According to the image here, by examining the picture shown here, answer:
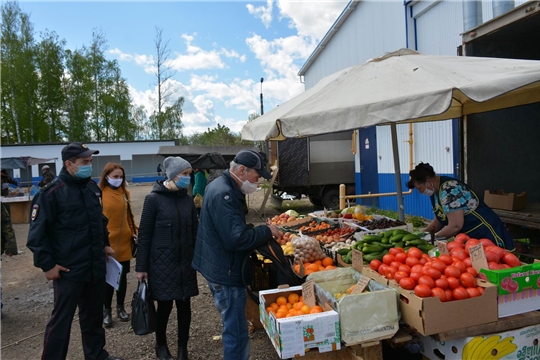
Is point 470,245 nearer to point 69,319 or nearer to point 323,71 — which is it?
point 69,319

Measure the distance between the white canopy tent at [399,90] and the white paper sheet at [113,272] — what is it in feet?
6.19

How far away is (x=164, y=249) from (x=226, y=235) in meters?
0.97

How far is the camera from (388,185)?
10977 millimetres

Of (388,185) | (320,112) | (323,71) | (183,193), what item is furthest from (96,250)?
(323,71)

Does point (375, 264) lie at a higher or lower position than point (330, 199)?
higher

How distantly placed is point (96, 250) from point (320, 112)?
233cm

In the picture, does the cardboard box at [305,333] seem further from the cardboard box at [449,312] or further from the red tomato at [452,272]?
the red tomato at [452,272]

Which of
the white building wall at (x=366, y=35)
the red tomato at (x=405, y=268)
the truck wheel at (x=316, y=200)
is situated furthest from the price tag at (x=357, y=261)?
the truck wheel at (x=316, y=200)

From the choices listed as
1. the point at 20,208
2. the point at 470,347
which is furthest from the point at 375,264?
the point at 20,208

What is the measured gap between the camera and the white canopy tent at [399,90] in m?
2.46

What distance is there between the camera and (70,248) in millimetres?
3080

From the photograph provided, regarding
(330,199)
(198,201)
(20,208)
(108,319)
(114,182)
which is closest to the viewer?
(114,182)

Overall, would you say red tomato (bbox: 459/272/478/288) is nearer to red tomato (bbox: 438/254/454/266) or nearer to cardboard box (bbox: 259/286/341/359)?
red tomato (bbox: 438/254/454/266)

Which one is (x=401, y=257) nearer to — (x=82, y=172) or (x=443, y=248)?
(x=443, y=248)
